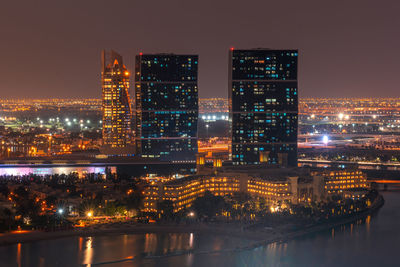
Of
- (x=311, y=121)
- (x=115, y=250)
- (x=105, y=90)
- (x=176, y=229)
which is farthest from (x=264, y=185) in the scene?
(x=311, y=121)

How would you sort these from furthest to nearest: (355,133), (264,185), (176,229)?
(355,133), (264,185), (176,229)

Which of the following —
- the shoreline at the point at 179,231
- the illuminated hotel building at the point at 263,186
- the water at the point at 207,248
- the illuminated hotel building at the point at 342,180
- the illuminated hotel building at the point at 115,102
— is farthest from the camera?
the illuminated hotel building at the point at 115,102

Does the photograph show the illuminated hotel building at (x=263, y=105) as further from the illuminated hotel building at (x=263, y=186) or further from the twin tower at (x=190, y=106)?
the illuminated hotel building at (x=263, y=186)

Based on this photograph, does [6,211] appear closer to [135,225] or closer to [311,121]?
[135,225]

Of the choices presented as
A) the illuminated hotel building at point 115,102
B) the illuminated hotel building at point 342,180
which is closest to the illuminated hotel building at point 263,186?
the illuminated hotel building at point 342,180

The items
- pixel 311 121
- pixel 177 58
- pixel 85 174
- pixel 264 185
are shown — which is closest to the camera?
pixel 264 185

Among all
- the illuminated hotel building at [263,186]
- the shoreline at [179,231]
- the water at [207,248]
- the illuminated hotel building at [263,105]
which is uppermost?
the illuminated hotel building at [263,105]

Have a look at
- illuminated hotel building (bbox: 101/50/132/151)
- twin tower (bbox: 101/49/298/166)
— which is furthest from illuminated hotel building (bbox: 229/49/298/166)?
illuminated hotel building (bbox: 101/50/132/151)
